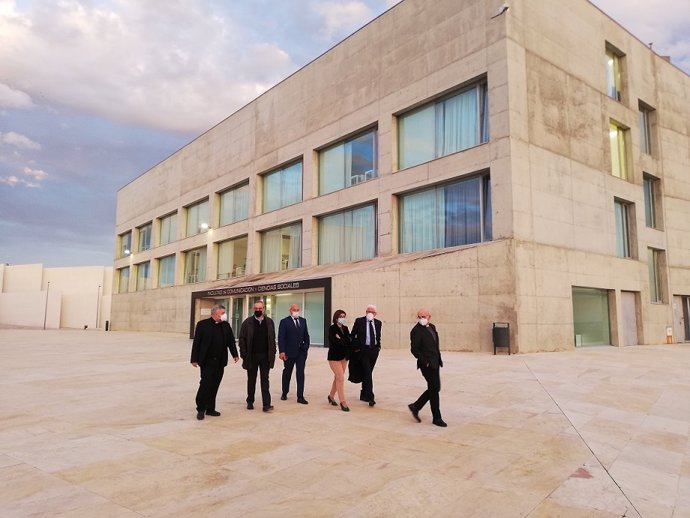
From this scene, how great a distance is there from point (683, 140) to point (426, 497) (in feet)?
108

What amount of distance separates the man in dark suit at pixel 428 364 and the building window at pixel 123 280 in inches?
1980

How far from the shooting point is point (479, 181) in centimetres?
1981

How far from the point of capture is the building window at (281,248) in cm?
2930

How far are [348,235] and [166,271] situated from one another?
24942 mm

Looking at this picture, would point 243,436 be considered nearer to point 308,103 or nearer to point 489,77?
point 489,77

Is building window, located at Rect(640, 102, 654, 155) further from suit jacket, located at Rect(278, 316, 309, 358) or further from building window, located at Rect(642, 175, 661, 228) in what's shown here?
suit jacket, located at Rect(278, 316, 309, 358)

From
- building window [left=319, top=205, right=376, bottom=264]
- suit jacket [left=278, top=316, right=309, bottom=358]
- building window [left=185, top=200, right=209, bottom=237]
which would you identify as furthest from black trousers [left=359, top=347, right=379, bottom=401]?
building window [left=185, top=200, right=209, bottom=237]

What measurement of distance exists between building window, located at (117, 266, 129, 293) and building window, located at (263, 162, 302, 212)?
27352mm

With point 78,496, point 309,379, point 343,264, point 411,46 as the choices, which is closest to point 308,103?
point 411,46

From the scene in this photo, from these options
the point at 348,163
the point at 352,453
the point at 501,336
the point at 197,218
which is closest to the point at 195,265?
the point at 197,218

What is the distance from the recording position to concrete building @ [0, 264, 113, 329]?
61.7 m

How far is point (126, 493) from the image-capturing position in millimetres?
4273

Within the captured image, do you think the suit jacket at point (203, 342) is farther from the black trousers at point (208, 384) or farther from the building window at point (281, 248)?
the building window at point (281, 248)

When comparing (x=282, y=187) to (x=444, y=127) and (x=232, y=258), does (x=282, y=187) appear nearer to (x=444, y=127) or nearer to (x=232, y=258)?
(x=232, y=258)
